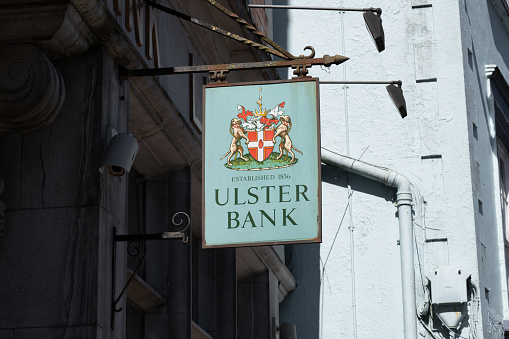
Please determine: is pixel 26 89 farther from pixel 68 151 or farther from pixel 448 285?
pixel 448 285

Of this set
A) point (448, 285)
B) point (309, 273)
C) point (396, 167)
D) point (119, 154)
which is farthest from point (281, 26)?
point (119, 154)

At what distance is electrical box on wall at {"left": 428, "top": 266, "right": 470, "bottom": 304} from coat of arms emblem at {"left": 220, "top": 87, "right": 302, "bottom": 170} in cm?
842

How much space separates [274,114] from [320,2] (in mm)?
10588

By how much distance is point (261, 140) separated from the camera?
9.50m

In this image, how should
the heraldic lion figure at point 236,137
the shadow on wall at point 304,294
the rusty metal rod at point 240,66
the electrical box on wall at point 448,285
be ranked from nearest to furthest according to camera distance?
the heraldic lion figure at point 236,137 → the rusty metal rod at point 240,66 → the electrical box on wall at point 448,285 → the shadow on wall at point 304,294

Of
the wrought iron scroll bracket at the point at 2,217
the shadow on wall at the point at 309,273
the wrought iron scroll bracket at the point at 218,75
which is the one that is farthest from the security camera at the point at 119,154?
the shadow on wall at the point at 309,273

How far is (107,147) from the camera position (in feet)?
30.6

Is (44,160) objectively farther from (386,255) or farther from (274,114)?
(386,255)

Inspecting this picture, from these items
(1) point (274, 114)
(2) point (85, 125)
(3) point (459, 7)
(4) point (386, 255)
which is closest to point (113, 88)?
(2) point (85, 125)

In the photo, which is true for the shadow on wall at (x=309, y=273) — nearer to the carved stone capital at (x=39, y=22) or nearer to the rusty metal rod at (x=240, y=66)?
the rusty metal rod at (x=240, y=66)

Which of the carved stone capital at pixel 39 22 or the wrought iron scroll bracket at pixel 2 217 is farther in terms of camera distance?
the carved stone capital at pixel 39 22

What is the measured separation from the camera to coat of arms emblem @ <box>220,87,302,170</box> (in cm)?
945

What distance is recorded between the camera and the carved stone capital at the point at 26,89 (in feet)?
29.3

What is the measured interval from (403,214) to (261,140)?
8.68m
